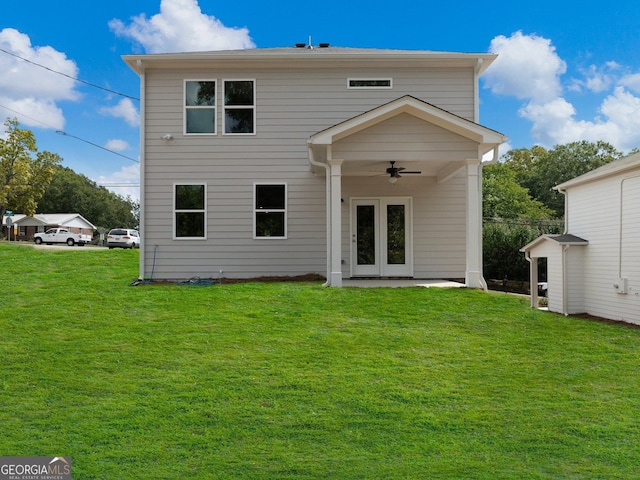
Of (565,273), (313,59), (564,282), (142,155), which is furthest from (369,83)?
(564,282)

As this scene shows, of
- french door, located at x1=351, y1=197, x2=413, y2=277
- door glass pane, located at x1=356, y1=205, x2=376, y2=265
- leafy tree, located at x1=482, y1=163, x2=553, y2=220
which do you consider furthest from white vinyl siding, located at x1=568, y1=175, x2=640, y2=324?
leafy tree, located at x1=482, y1=163, x2=553, y2=220

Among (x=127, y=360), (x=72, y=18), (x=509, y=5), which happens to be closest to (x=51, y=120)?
(x=72, y=18)

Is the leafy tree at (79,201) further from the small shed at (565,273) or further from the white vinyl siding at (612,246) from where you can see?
the white vinyl siding at (612,246)

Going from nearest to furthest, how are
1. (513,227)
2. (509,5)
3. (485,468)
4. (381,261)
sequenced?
(485,468) → (381,261) → (509,5) → (513,227)

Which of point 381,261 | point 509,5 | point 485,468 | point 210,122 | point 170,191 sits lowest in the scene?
point 485,468

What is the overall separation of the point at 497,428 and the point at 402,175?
30.4 feet

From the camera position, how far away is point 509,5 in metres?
17.6

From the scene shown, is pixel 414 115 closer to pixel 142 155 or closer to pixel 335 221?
pixel 335 221

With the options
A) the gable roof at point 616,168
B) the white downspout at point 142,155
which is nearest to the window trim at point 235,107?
the white downspout at point 142,155

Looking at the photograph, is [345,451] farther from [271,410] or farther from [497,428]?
[497,428]

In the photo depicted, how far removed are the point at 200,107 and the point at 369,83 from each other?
4.46 meters

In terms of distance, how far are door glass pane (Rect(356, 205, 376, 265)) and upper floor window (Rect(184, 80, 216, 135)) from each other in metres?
4.42

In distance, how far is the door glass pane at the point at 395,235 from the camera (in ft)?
43.4

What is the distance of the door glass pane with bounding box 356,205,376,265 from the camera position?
13172 mm
